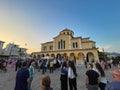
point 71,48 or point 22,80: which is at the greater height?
point 71,48

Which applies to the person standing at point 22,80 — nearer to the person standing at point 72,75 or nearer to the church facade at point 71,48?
the person standing at point 72,75

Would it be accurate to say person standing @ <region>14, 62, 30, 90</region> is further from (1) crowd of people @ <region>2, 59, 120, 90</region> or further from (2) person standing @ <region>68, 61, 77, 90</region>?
(2) person standing @ <region>68, 61, 77, 90</region>

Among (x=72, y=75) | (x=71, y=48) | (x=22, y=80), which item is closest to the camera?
(x=22, y=80)

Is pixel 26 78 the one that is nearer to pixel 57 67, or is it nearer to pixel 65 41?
pixel 57 67

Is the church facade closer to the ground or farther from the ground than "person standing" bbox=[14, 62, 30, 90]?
farther from the ground

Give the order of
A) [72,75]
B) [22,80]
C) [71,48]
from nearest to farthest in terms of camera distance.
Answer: [22,80] < [72,75] < [71,48]

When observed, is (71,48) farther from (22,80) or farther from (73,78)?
(22,80)

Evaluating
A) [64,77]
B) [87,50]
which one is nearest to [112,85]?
[64,77]

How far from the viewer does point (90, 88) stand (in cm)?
411

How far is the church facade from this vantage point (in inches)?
1397

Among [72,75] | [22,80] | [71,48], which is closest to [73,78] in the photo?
[72,75]

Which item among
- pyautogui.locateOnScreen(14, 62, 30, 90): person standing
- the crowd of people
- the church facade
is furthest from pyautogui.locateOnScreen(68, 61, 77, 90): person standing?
the church facade

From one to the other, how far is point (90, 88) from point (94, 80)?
330mm

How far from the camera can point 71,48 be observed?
39344mm
